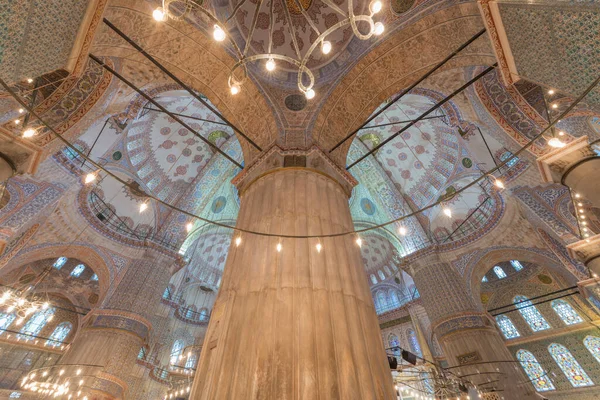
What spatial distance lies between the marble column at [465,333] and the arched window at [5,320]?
760 inches

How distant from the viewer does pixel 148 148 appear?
34.9 feet

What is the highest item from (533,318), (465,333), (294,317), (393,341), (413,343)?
(533,318)

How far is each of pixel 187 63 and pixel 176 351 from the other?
15900 mm

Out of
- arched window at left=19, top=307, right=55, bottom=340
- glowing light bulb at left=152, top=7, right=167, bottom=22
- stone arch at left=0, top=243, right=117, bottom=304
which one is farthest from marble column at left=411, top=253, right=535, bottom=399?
arched window at left=19, top=307, right=55, bottom=340

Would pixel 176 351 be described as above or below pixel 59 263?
below

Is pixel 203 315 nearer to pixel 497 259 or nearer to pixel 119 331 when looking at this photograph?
pixel 119 331

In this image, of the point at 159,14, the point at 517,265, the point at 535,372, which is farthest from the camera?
the point at 517,265

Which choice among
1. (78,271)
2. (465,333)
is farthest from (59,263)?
(465,333)

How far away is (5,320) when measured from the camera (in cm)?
1270

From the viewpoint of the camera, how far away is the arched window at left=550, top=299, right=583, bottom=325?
41.9 feet

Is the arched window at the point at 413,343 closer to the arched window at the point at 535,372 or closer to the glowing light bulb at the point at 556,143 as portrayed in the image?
the arched window at the point at 535,372

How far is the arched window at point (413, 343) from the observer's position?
14.1 meters

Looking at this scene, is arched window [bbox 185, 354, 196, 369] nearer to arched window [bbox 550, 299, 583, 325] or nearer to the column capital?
the column capital

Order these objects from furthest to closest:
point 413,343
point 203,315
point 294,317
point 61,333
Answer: point 203,315, point 413,343, point 61,333, point 294,317
